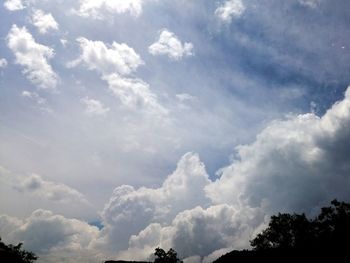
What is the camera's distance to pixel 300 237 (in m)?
61.1

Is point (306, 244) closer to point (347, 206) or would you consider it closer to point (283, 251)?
point (283, 251)

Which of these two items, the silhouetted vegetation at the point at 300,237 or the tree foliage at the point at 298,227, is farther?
the tree foliage at the point at 298,227

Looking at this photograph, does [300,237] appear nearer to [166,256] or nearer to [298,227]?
[298,227]

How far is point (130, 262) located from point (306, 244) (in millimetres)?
23680

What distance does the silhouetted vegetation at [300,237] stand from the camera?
2631cm

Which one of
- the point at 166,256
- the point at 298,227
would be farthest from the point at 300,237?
the point at 166,256

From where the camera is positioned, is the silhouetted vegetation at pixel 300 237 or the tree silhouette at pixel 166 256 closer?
the silhouetted vegetation at pixel 300 237

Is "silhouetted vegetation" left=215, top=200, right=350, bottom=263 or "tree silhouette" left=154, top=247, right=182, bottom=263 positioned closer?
"silhouetted vegetation" left=215, top=200, right=350, bottom=263

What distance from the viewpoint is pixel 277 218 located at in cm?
6331

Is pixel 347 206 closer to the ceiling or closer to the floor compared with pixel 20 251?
closer to the ceiling

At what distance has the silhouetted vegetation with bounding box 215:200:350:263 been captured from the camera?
26312 millimetres

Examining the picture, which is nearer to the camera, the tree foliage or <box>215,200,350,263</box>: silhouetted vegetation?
<box>215,200,350,263</box>: silhouetted vegetation

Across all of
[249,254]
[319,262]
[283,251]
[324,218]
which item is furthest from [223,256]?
[324,218]

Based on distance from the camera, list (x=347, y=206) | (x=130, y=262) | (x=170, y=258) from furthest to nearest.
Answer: (x=170, y=258) < (x=347, y=206) < (x=130, y=262)
